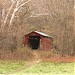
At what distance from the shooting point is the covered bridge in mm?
39188

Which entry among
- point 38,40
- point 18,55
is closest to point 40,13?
point 38,40

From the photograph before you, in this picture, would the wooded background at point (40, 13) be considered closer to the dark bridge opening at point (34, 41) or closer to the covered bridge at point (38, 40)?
the covered bridge at point (38, 40)

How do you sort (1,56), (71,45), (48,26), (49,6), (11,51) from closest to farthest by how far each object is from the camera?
(1,56), (11,51), (71,45), (49,6), (48,26)

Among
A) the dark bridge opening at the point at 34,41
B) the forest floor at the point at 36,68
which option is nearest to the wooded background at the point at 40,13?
the dark bridge opening at the point at 34,41

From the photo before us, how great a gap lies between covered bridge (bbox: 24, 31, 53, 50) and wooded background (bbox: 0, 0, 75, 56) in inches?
39.7

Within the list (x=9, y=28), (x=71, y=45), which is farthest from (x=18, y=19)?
(x=71, y=45)

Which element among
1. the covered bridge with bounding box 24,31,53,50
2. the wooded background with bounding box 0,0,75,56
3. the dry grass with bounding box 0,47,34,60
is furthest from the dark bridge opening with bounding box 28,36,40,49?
the dry grass with bounding box 0,47,34,60

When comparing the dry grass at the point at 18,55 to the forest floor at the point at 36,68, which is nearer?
the forest floor at the point at 36,68

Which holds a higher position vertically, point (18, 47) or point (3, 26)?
point (3, 26)

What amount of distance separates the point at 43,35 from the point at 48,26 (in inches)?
74.2

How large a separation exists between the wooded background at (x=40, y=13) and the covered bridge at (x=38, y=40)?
1.01 m

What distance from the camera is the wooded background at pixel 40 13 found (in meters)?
32.6

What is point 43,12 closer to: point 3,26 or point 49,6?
point 49,6

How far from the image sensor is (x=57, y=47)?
1427 inches
